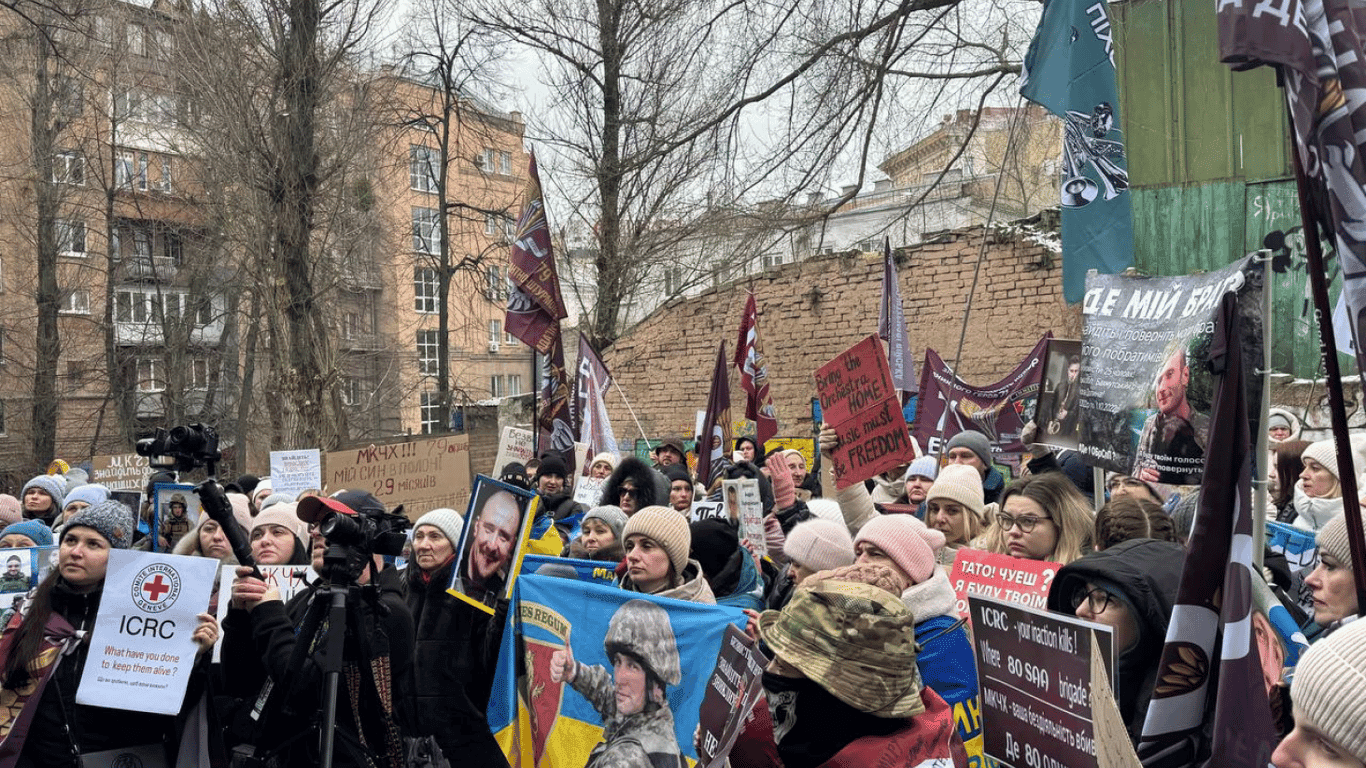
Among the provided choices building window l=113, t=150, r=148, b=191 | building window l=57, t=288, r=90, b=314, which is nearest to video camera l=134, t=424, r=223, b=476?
building window l=113, t=150, r=148, b=191

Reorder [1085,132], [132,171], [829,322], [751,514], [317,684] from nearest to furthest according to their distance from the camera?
[317,684] < [751,514] < [1085,132] < [829,322] < [132,171]

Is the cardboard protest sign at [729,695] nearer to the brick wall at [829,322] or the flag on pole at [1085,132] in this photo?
the flag on pole at [1085,132]

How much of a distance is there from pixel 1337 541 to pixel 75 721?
418 centimetres

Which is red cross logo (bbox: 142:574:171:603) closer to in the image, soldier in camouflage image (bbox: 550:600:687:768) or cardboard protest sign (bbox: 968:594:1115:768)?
soldier in camouflage image (bbox: 550:600:687:768)

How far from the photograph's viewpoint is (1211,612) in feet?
10.1

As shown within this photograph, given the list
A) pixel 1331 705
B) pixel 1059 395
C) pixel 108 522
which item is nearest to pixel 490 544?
pixel 108 522

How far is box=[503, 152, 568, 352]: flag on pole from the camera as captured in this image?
12617mm

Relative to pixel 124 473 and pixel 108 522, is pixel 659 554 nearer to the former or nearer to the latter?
Result: pixel 108 522

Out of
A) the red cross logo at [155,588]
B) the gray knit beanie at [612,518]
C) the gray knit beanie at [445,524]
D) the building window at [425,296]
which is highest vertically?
the building window at [425,296]

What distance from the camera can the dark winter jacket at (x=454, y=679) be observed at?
5.45 meters

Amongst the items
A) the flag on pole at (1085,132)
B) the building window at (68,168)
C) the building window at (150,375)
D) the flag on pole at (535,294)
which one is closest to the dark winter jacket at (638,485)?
the flag on pole at (1085,132)

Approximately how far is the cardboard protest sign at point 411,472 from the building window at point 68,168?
2283cm

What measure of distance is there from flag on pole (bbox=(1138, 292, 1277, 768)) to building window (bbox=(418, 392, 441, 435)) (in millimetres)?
47633

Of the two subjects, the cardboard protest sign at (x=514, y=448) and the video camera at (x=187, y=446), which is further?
the cardboard protest sign at (x=514, y=448)
